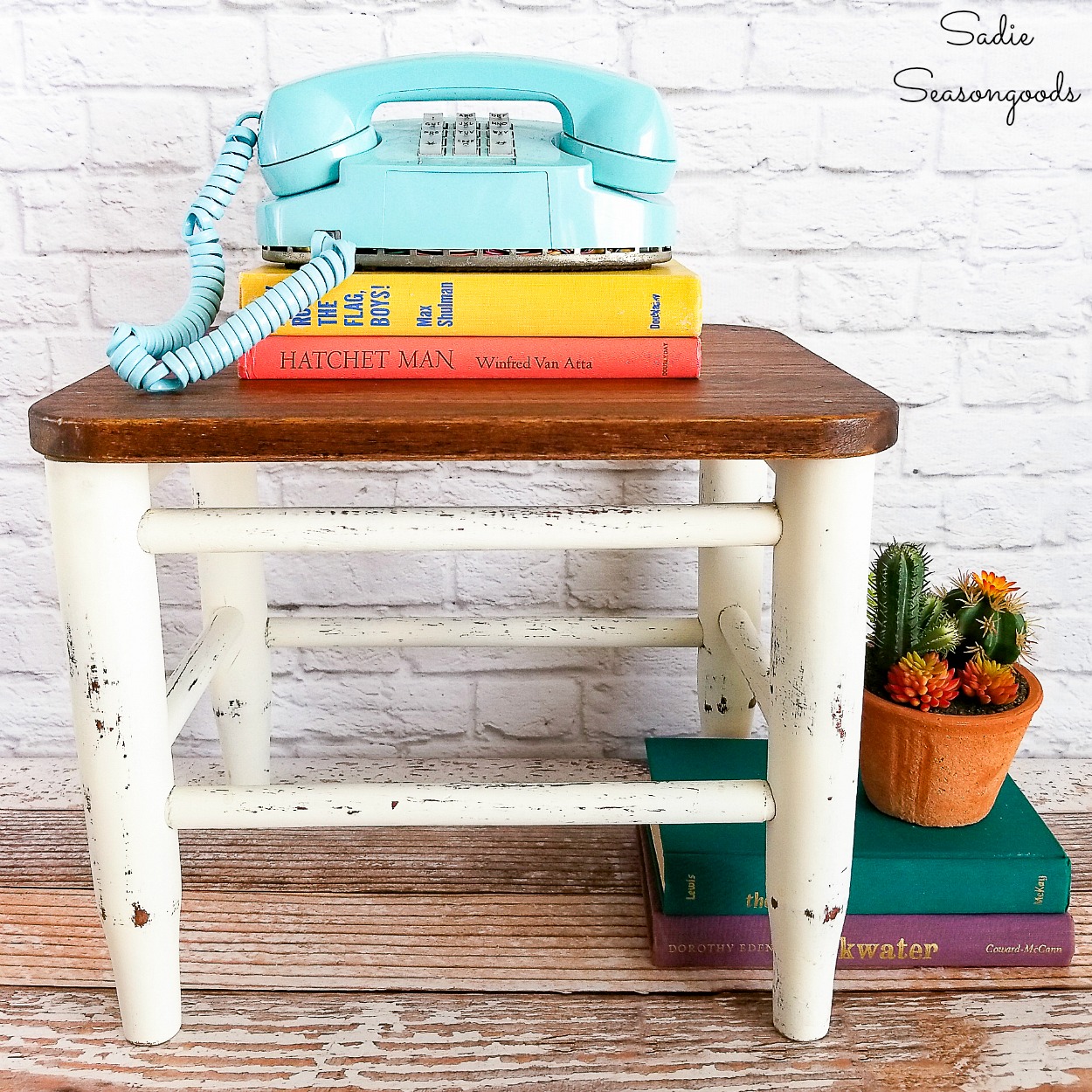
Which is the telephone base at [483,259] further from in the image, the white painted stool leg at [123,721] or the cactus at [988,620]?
the cactus at [988,620]

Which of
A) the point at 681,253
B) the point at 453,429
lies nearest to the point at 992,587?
the point at 681,253

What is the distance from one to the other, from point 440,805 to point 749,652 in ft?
0.99

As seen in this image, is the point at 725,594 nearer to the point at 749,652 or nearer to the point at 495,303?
the point at 749,652

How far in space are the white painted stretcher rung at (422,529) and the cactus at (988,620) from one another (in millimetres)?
361

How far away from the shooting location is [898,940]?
35.1 inches

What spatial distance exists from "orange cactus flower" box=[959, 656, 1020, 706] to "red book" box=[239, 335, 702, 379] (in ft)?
1.31

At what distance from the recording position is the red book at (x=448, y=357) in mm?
757

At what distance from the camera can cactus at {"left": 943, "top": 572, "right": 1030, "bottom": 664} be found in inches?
37.3

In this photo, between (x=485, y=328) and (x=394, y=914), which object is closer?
(x=485, y=328)

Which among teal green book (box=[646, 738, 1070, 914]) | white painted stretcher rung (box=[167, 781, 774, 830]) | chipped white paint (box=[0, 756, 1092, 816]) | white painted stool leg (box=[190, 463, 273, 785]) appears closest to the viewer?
white painted stretcher rung (box=[167, 781, 774, 830])

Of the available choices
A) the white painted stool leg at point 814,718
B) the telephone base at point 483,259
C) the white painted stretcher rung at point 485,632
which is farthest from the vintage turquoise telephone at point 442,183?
the white painted stretcher rung at point 485,632

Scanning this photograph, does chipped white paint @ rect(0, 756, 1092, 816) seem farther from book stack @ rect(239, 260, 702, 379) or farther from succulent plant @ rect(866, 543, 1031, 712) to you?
book stack @ rect(239, 260, 702, 379)

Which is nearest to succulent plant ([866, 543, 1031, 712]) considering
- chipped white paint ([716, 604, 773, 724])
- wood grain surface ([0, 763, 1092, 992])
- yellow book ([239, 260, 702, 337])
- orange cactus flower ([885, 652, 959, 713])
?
orange cactus flower ([885, 652, 959, 713])

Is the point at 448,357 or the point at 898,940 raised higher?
the point at 448,357
